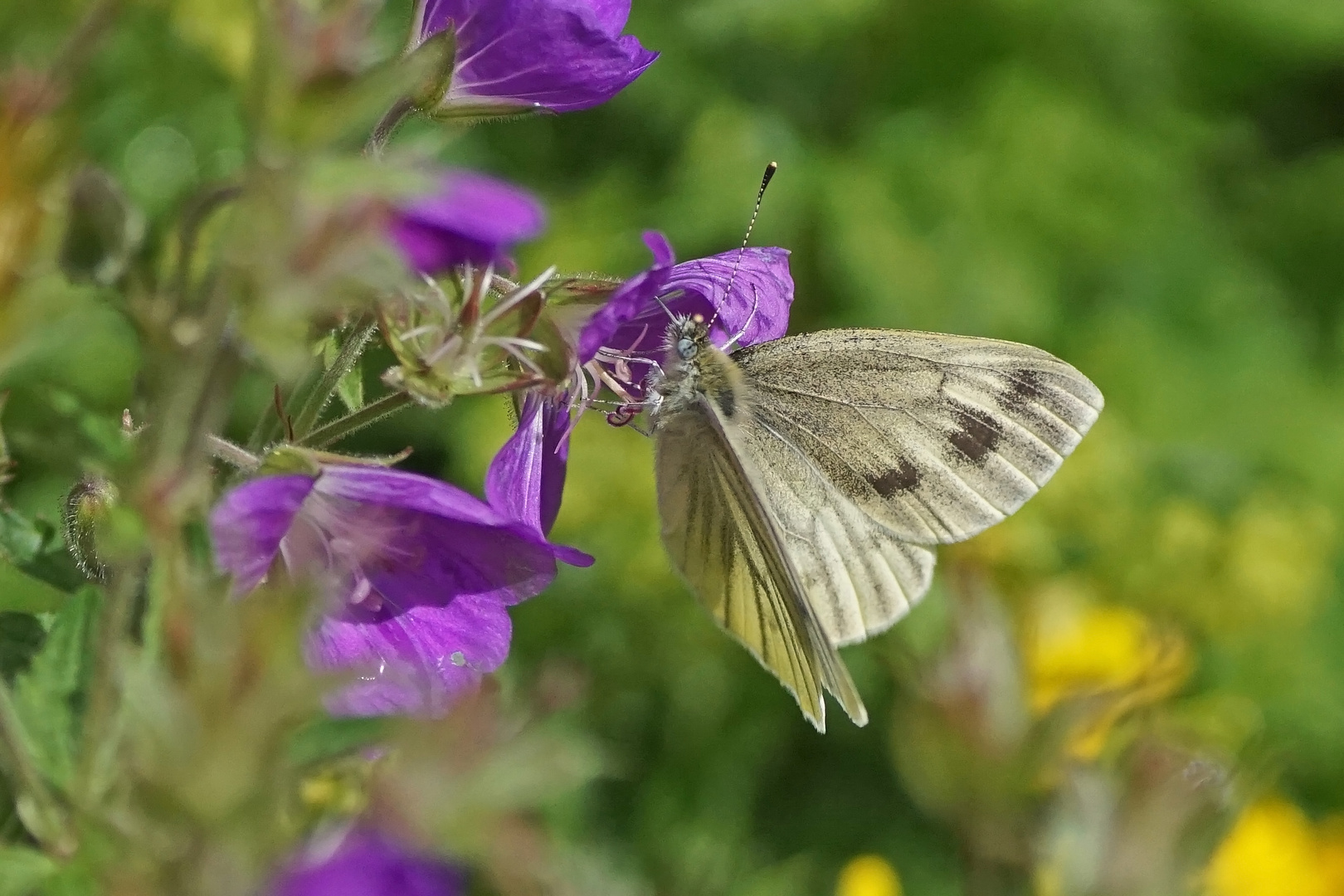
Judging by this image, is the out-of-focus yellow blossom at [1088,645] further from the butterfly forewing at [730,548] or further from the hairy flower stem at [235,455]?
the hairy flower stem at [235,455]

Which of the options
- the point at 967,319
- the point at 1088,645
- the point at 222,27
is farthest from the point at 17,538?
the point at 967,319

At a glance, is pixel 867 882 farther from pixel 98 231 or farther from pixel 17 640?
pixel 98 231

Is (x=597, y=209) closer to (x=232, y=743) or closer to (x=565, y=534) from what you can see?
(x=565, y=534)

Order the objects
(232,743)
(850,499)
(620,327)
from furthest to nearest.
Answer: (850,499)
(620,327)
(232,743)

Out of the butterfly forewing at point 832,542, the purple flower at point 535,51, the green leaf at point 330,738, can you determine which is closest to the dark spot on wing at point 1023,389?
the butterfly forewing at point 832,542

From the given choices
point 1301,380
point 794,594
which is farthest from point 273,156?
point 1301,380

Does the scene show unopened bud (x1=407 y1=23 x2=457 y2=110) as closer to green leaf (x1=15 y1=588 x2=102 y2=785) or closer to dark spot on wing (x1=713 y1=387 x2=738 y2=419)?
green leaf (x1=15 y1=588 x2=102 y2=785)

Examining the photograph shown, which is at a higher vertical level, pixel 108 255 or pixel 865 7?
pixel 108 255
